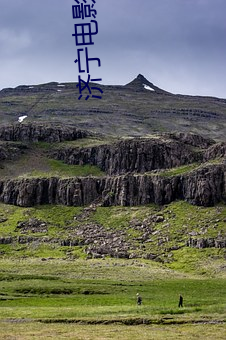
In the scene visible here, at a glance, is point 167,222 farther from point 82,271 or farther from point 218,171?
point 82,271

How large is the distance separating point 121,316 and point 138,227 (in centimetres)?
→ 11699

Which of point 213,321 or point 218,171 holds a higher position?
point 218,171

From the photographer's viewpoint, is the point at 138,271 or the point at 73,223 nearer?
the point at 138,271

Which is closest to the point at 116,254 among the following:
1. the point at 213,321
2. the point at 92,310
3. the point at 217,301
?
the point at 217,301

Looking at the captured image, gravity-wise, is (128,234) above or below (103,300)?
above

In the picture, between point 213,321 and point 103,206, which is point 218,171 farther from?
point 213,321

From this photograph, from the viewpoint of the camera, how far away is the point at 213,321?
173 ft

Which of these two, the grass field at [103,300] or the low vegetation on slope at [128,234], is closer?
the grass field at [103,300]

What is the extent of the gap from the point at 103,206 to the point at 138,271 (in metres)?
75.5

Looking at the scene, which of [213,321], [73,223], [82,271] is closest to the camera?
[213,321]

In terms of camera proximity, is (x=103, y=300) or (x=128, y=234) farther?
(x=128, y=234)

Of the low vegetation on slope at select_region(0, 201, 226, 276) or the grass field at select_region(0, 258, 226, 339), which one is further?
the low vegetation on slope at select_region(0, 201, 226, 276)

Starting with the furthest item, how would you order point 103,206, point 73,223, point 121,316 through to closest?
1. point 103,206
2. point 73,223
3. point 121,316

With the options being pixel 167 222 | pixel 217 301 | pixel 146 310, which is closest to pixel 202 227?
pixel 167 222
